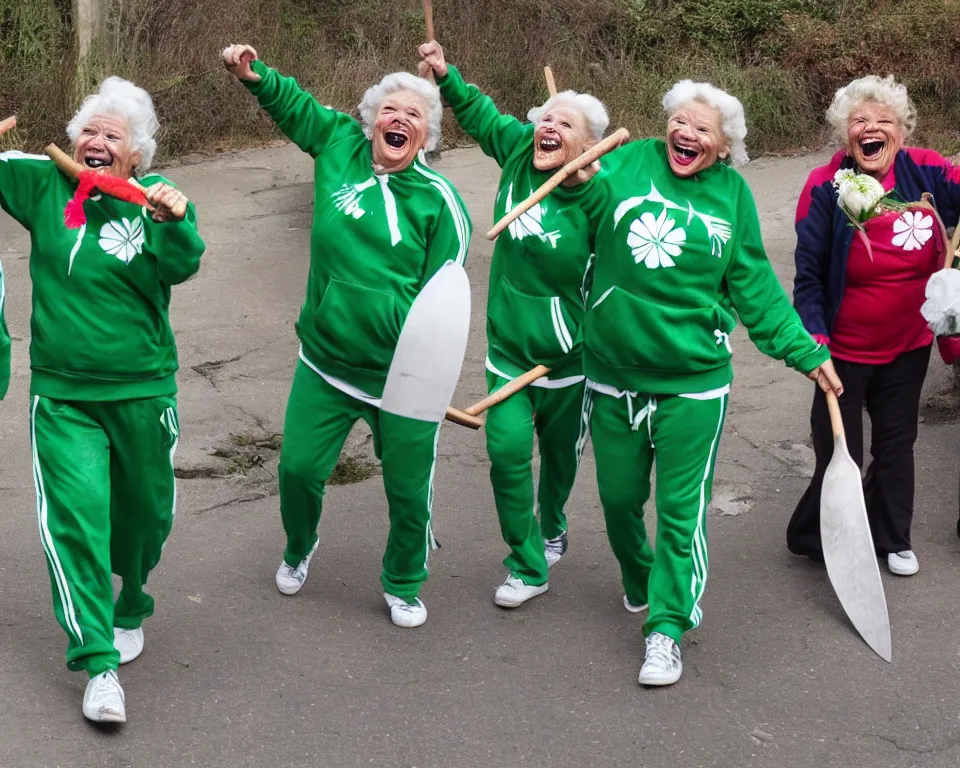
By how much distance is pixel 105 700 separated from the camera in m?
4.44

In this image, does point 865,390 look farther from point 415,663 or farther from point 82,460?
point 82,460

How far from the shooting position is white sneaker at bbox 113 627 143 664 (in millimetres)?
4906

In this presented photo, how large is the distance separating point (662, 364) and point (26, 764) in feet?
7.60

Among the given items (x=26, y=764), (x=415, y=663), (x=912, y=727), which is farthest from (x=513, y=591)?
(x=26, y=764)

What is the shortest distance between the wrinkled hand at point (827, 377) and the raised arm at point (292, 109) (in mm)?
1826

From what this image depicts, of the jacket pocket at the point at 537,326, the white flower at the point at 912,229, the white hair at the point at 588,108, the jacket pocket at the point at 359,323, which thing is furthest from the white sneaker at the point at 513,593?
the white flower at the point at 912,229

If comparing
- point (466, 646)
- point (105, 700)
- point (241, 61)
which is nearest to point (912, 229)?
point (466, 646)

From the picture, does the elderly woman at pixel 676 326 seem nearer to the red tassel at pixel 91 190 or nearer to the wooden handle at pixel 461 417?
the wooden handle at pixel 461 417

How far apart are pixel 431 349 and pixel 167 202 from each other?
105cm

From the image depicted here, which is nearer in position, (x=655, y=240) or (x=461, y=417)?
(x=655, y=240)

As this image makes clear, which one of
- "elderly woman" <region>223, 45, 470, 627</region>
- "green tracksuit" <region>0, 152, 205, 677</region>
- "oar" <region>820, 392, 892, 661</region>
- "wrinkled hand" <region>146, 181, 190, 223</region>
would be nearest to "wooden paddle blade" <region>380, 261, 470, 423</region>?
"elderly woman" <region>223, 45, 470, 627</region>

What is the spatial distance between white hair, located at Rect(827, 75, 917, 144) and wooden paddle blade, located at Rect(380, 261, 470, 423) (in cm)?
161

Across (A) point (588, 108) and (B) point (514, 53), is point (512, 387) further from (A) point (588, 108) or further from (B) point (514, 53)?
(B) point (514, 53)

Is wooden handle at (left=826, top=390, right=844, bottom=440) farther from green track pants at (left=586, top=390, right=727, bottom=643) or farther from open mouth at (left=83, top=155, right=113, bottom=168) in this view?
open mouth at (left=83, top=155, right=113, bottom=168)
